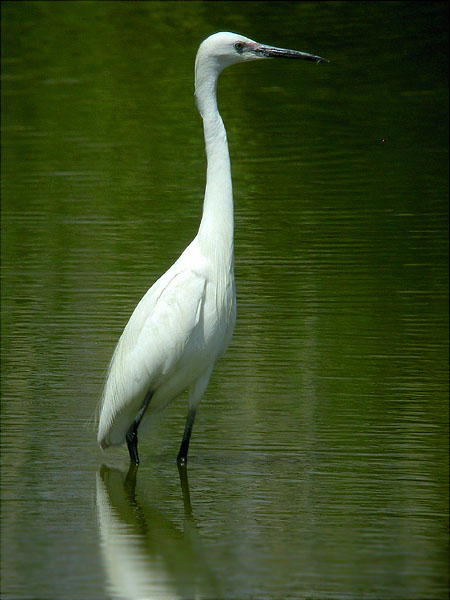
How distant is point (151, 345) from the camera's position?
18.1 ft

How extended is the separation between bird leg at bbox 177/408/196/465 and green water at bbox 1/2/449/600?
7cm

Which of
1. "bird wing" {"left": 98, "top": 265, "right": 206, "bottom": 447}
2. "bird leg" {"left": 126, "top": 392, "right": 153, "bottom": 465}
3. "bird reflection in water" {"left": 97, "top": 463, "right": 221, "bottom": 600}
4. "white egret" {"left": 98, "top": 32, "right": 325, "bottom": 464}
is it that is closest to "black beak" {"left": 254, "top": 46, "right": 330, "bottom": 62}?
"white egret" {"left": 98, "top": 32, "right": 325, "bottom": 464}

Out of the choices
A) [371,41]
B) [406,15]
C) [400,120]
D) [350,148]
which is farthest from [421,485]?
[406,15]

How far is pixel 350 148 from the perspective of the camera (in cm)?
1267

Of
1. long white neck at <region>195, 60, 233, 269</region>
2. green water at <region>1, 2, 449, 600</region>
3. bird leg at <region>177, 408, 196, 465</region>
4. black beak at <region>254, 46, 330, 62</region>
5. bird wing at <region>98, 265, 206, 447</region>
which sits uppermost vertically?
black beak at <region>254, 46, 330, 62</region>

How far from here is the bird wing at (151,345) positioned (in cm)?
545

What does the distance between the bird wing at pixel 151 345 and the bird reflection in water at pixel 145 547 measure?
255mm

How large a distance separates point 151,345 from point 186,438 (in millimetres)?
415

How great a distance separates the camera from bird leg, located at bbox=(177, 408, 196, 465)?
5.60 meters

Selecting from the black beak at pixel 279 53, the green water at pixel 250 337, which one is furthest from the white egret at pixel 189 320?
the green water at pixel 250 337

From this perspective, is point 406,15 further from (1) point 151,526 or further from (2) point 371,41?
(1) point 151,526

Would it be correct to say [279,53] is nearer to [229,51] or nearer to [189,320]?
[229,51]

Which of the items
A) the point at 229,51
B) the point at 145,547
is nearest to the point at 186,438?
the point at 145,547

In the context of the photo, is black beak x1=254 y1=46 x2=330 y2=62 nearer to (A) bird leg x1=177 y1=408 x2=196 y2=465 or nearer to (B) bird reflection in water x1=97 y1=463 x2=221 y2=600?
(A) bird leg x1=177 y1=408 x2=196 y2=465
